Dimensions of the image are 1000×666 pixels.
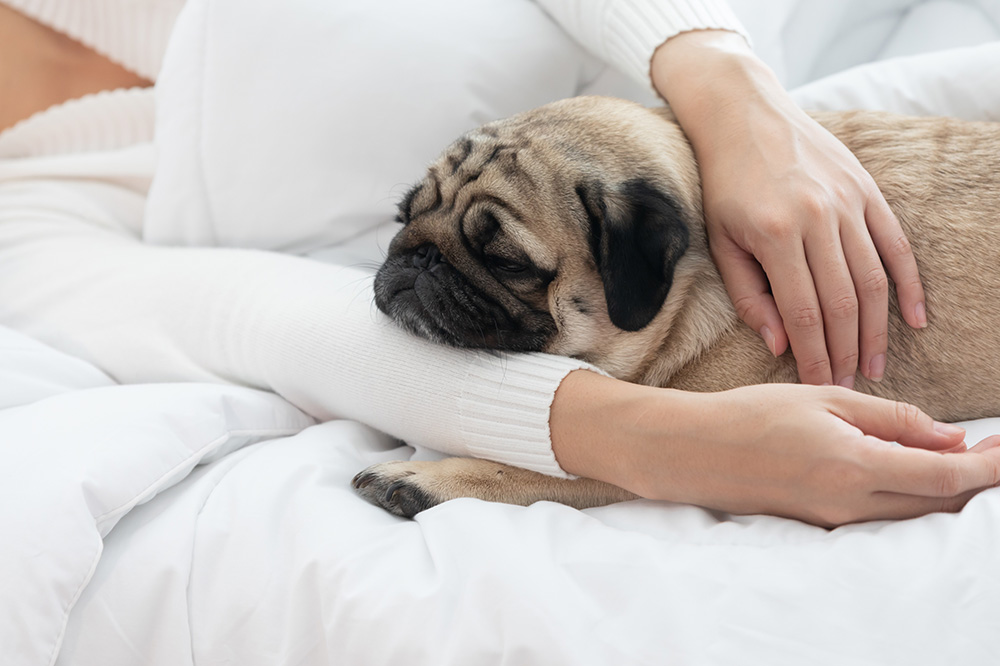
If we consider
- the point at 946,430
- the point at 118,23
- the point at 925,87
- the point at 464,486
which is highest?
the point at 118,23

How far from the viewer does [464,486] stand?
3.91ft

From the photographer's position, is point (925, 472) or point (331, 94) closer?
point (925, 472)

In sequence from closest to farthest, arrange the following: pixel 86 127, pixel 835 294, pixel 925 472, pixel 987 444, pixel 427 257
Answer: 1. pixel 925 472
2. pixel 987 444
3. pixel 835 294
4. pixel 427 257
5. pixel 86 127

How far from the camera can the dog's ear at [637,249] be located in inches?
46.2

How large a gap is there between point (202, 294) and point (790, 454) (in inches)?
46.4

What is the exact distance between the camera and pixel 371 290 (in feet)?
4.91

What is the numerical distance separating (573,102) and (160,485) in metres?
0.98

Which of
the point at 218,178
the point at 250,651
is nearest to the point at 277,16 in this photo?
the point at 218,178

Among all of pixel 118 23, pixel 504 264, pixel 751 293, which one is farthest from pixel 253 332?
→ pixel 118 23

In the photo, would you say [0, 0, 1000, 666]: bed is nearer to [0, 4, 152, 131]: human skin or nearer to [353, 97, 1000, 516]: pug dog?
[353, 97, 1000, 516]: pug dog

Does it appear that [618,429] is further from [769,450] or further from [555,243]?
[555,243]

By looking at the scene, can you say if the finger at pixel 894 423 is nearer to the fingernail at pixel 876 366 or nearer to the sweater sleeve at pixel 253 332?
the fingernail at pixel 876 366

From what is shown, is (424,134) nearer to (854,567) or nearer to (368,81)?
(368,81)

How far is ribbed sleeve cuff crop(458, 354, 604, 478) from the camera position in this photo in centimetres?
114
